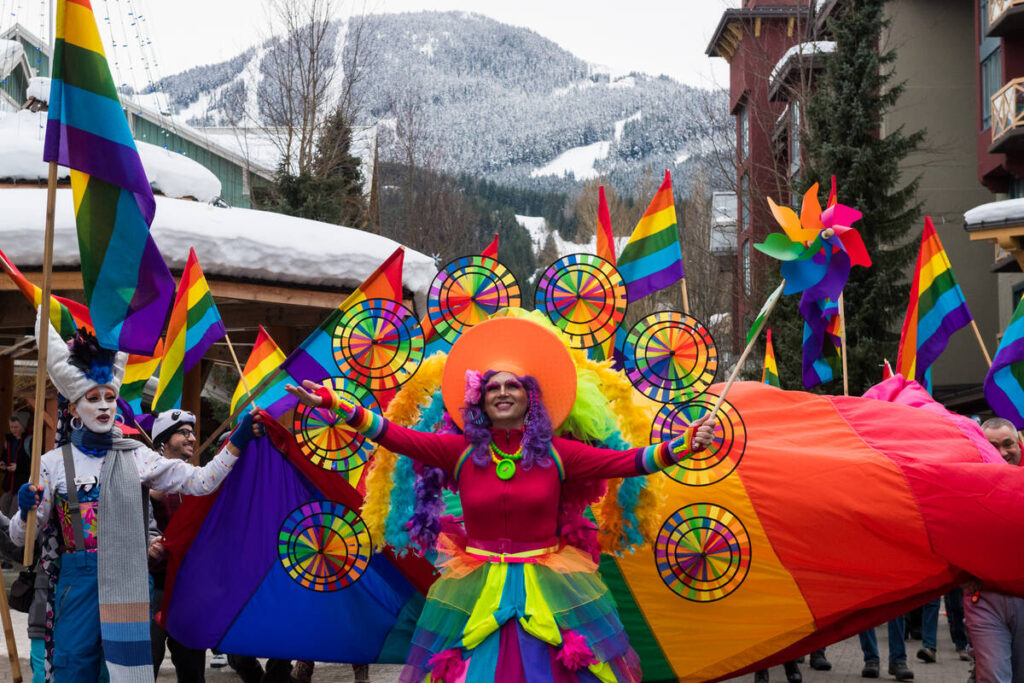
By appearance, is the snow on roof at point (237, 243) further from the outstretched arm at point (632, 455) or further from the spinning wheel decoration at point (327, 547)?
the outstretched arm at point (632, 455)

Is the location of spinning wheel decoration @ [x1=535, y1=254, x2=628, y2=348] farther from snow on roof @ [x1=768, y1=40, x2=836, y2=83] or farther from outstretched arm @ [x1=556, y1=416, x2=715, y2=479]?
snow on roof @ [x1=768, y1=40, x2=836, y2=83]

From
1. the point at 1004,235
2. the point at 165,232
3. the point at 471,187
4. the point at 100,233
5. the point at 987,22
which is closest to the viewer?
the point at 100,233

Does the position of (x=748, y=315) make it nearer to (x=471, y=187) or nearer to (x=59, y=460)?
(x=59, y=460)

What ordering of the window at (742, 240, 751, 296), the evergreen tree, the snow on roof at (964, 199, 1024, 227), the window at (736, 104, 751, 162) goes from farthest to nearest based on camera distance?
the window at (736, 104, 751, 162), the window at (742, 240, 751, 296), the evergreen tree, the snow on roof at (964, 199, 1024, 227)

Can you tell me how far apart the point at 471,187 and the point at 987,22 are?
185 ft

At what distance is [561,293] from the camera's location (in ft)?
20.4

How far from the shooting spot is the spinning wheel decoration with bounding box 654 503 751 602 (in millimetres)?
6250

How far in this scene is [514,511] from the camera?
18.4 ft

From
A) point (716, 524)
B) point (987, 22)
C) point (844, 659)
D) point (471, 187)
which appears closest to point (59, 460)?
point (716, 524)

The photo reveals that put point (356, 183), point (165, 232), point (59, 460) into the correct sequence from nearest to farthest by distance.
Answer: point (59, 460), point (165, 232), point (356, 183)

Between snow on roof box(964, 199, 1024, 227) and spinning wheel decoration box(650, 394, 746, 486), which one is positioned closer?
spinning wheel decoration box(650, 394, 746, 486)

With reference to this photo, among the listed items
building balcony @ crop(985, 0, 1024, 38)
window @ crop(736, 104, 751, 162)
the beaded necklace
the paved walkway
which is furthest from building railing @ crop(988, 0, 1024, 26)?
the beaded necklace

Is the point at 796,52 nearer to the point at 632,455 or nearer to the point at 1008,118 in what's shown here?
the point at 1008,118

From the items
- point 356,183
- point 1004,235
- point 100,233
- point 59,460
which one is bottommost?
point 59,460
